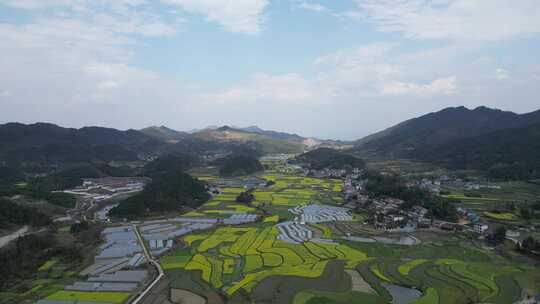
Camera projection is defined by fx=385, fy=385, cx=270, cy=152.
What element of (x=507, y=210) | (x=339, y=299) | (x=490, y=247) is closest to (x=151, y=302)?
(x=339, y=299)

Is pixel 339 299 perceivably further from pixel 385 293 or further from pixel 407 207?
pixel 407 207

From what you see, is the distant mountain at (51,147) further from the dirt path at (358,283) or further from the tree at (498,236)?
the tree at (498,236)

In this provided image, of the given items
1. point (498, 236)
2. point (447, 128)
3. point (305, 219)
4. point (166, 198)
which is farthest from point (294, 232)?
point (447, 128)

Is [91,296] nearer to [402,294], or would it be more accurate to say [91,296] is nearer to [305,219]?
[402,294]

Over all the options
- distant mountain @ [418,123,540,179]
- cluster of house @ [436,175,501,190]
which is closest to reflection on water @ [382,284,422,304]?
cluster of house @ [436,175,501,190]

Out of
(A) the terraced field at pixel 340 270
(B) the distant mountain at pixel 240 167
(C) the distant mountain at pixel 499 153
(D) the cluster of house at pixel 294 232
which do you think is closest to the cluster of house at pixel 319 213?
(D) the cluster of house at pixel 294 232

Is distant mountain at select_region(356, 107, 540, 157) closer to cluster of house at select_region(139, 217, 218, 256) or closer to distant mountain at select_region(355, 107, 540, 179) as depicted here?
distant mountain at select_region(355, 107, 540, 179)

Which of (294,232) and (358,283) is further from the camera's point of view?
(294,232)
